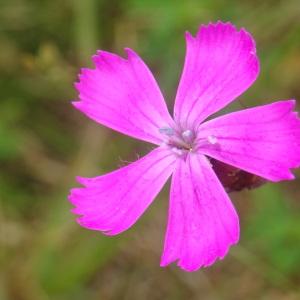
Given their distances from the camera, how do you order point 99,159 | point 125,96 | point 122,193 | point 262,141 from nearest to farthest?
1. point 262,141
2. point 122,193
3. point 125,96
4. point 99,159

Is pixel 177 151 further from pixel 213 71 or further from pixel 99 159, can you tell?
pixel 99 159

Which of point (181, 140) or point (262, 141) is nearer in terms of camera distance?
point (262, 141)

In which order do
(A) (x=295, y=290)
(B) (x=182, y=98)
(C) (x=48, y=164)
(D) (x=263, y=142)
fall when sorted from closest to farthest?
(D) (x=263, y=142)
(B) (x=182, y=98)
(A) (x=295, y=290)
(C) (x=48, y=164)

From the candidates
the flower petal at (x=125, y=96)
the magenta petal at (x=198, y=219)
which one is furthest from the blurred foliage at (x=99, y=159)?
the magenta petal at (x=198, y=219)

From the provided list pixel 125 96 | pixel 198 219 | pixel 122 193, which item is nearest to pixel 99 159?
pixel 125 96

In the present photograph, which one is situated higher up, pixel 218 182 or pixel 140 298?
pixel 218 182

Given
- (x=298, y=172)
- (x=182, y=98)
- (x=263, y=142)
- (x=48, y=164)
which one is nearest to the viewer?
(x=263, y=142)

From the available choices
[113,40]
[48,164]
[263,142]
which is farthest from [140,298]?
[263,142]

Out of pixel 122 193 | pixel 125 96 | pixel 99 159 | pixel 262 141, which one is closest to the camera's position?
pixel 262 141

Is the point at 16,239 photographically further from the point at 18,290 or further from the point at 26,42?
the point at 26,42
